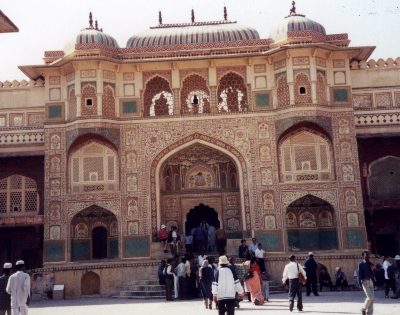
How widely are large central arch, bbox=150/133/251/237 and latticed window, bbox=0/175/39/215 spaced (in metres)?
4.06

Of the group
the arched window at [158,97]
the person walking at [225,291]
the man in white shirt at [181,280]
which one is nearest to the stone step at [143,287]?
the man in white shirt at [181,280]

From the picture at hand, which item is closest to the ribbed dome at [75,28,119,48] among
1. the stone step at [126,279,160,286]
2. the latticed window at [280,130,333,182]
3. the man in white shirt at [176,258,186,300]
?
the latticed window at [280,130,333,182]

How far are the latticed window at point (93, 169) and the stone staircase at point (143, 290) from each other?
3.26 m

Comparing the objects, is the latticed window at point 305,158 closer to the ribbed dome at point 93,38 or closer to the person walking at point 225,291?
the ribbed dome at point 93,38

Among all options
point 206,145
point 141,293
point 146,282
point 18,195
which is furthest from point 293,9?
point 18,195

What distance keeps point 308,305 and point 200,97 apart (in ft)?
29.2

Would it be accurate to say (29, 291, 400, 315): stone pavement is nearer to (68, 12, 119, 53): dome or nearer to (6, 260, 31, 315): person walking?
(6, 260, 31, 315): person walking

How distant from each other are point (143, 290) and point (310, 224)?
19.0 feet

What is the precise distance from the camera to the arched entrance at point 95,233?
18.3 m

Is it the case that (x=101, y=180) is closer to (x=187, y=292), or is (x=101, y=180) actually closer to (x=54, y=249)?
(x=54, y=249)

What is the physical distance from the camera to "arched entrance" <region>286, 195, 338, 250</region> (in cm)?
1806

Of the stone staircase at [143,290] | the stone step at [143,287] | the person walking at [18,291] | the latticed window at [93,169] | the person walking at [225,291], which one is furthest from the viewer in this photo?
the latticed window at [93,169]

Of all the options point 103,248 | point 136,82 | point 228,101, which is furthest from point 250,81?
point 103,248

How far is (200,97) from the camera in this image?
18.9 metres
